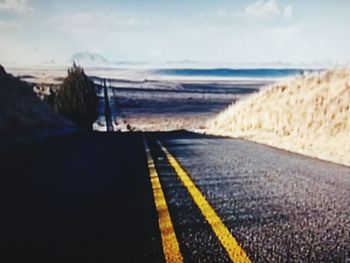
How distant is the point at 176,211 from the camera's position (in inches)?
160

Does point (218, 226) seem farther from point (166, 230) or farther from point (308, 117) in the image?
point (308, 117)

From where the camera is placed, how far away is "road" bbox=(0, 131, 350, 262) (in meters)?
3.03

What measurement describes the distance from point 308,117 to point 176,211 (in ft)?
32.3

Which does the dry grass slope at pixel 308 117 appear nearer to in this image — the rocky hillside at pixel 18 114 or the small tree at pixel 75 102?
the rocky hillside at pixel 18 114

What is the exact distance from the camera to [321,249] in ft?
9.96

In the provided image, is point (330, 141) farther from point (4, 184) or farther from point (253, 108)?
point (253, 108)

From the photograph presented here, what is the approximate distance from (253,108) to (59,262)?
18.2 metres

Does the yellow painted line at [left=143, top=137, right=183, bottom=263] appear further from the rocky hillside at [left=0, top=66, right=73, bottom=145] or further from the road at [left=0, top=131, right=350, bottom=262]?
the rocky hillside at [left=0, top=66, right=73, bottom=145]

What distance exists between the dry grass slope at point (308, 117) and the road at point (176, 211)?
291 cm

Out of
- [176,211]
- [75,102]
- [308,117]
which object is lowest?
[75,102]

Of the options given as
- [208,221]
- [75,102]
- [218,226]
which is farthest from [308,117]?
[75,102]

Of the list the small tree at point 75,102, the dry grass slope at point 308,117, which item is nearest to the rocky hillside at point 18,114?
the small tree at point 75,102

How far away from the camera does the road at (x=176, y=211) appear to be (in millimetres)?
3029

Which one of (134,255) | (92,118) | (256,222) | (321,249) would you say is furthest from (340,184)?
(92,118)
